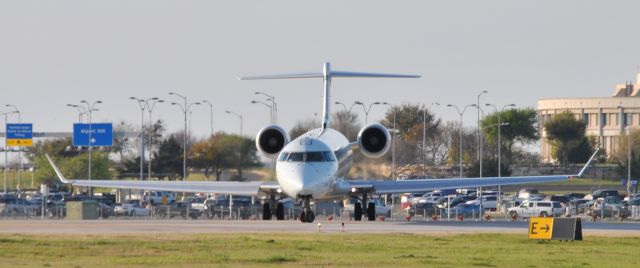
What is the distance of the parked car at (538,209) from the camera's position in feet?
298

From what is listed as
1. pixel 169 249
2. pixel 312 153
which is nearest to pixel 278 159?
pixel 312 153

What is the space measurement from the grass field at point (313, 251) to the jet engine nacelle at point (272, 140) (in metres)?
15.8

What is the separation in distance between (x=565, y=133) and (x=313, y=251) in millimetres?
124418

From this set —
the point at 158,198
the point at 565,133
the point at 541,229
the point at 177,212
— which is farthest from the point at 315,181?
the point at 565,133

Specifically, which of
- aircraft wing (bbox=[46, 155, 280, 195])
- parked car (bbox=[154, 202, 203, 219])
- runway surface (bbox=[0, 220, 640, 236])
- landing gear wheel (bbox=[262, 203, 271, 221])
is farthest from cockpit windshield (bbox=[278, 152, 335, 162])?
parked car (bbox=[154, 202, 203, 219])

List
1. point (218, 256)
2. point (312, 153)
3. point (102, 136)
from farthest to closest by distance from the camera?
point (102, 136), point (312, 153), point (218, 256)

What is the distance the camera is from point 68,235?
53.9 meters

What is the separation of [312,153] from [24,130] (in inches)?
2760

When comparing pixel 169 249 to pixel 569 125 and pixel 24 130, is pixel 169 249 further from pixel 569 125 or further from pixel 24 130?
pixel 569 125

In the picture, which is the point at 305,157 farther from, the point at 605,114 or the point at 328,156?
the point at 605,114

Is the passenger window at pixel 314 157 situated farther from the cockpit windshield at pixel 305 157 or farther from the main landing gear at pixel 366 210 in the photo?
the main landing gear at pixel 366 210

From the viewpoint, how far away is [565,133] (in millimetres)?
165875

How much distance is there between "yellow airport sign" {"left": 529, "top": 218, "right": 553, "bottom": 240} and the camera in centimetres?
5081

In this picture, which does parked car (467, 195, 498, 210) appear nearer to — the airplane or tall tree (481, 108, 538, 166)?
the airplane
